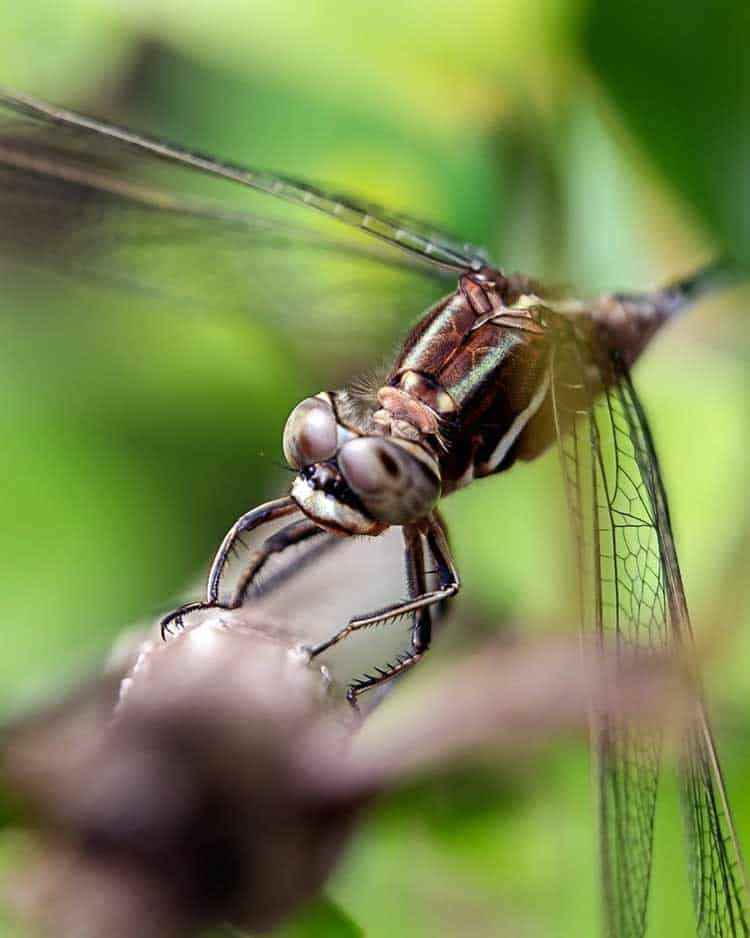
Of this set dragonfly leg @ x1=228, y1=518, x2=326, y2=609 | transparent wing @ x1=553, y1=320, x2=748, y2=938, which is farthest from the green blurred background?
dragonfly leg @ x1=228, y1=518, x2=326, y2=609

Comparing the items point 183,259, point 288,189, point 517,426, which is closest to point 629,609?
point 517,426

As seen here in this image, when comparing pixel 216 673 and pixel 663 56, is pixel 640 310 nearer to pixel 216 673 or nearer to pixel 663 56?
pixel 663 56

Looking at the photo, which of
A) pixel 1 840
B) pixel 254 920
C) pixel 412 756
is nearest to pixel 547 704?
pixel 412 756

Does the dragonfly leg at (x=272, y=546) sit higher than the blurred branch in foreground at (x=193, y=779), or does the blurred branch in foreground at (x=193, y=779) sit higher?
the dragonfly leg at (x=272, y=546)

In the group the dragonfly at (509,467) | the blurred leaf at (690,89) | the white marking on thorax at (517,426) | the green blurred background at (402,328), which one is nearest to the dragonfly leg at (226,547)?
the dragonfly at (509,467)

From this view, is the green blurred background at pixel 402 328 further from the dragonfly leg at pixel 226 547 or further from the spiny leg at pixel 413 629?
the dragonfly leg at pixel 226 547

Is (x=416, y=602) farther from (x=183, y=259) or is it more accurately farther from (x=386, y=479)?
(x=183, y=259)
